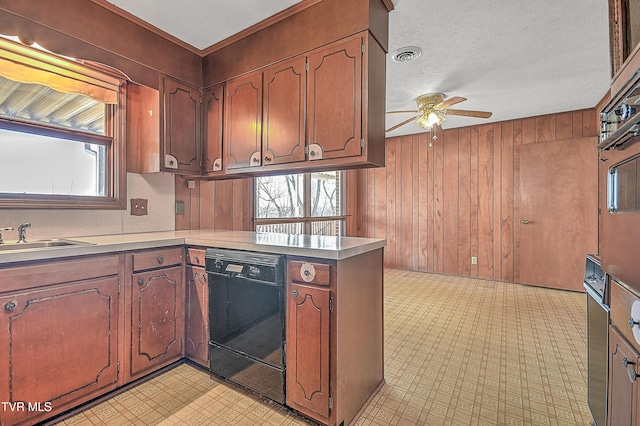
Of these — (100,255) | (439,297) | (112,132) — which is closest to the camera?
(100,255)

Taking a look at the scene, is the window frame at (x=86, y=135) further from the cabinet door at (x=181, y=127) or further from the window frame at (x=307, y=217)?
the window frame at (x=307, y=217)

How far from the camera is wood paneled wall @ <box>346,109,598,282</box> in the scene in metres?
4.43

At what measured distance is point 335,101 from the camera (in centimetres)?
193

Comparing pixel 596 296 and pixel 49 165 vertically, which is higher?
pixel 49 165

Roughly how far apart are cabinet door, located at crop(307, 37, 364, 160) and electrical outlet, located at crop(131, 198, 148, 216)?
1473mm

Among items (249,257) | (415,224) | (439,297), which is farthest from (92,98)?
(415,224)

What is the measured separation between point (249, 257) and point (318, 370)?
70 cm

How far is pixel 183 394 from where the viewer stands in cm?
184

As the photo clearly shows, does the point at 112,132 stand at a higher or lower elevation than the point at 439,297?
higher

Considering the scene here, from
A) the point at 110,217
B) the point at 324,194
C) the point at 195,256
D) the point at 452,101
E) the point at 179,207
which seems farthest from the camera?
the point at 324,194

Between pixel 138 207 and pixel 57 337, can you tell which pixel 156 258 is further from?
pixel 138 207

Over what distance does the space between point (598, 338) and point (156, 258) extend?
238 centimetres

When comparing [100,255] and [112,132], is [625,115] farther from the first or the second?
[112,132]

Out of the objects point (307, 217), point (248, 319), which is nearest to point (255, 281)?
point (248, 319)
